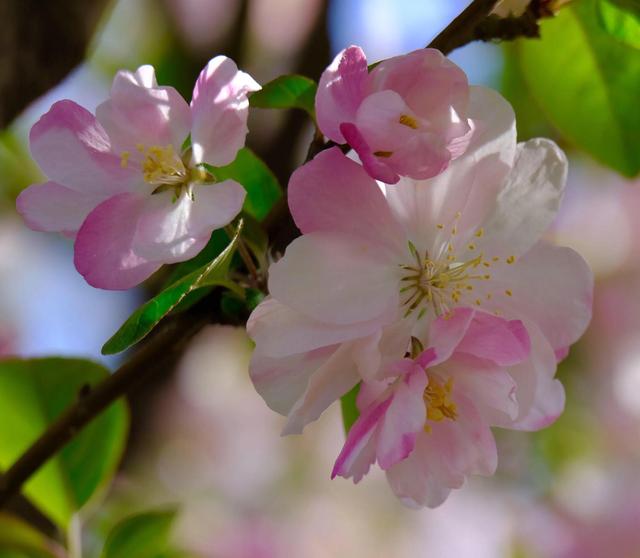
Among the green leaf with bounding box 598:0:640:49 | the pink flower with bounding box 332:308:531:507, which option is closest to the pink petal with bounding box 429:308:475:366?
the pink flower with bounding box 332:308:531:507

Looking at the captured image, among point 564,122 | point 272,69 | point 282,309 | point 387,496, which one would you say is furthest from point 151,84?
point 387,496

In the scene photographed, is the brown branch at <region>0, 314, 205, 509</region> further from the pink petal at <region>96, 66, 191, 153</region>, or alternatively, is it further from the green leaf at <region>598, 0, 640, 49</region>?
the green leaf at <region>598, 0, 640, 49</region>

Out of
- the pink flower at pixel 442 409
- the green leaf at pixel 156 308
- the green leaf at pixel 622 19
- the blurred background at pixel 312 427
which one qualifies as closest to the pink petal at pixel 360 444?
the pink flower at pixel 442 409

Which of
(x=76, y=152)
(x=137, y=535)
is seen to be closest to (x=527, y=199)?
(x=76, y=152)

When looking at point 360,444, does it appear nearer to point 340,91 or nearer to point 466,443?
point 466,443

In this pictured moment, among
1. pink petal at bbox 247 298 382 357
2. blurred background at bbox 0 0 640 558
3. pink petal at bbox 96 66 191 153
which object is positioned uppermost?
pink petal at bbox 96 66 191 153

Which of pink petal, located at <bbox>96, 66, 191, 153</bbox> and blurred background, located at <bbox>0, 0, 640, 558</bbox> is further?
blurred background, located at <bbox>0, 0, 640, 558</bbox>

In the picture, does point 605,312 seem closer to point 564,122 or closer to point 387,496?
point 387,496
